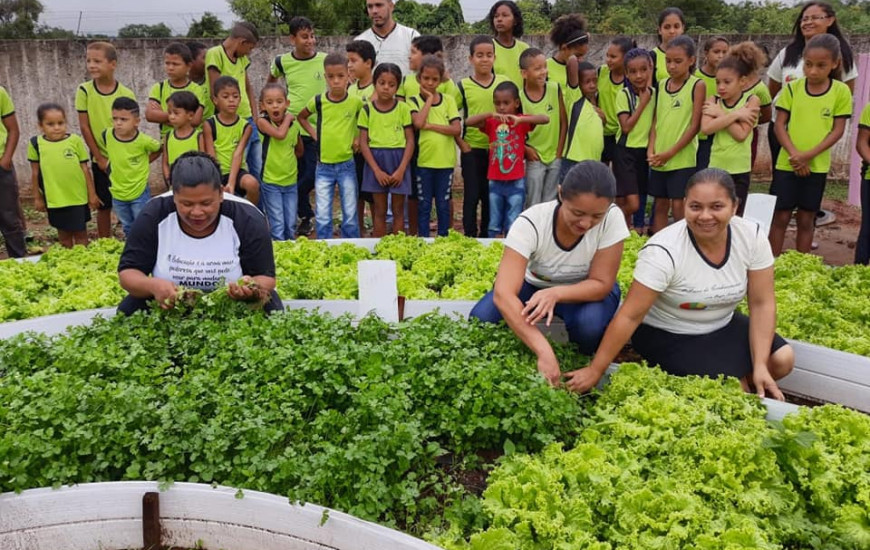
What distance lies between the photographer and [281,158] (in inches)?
308

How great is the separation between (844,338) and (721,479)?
217 centimetres

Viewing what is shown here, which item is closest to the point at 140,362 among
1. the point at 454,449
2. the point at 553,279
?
the point at 454,449

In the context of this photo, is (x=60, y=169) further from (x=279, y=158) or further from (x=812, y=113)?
(x=812, y=113)

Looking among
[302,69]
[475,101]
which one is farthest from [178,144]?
[475,101]

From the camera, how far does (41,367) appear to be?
4.09 m

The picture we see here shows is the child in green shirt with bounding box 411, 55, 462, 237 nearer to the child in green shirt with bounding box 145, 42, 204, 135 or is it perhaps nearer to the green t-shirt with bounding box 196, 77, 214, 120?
the child in green shirt with bounding box 145, 42, 204, 135

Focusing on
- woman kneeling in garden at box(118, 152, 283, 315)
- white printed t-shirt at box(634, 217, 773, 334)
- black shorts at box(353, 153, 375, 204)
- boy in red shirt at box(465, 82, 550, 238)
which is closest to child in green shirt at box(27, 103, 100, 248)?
black shorts at box(353, 153, 375, 204)

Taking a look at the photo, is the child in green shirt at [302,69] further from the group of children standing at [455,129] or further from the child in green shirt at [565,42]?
the child in green shirt at [565,42]

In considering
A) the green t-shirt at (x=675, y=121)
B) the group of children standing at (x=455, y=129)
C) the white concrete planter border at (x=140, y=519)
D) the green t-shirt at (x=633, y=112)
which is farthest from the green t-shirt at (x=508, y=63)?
the white concrete planter border at (x=140, y=519)

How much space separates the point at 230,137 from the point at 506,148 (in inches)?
113

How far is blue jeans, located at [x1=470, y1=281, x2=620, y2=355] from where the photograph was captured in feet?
14.9

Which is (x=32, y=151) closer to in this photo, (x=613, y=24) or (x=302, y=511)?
(x=302, y=511)

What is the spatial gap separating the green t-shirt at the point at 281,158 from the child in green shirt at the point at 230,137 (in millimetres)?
246

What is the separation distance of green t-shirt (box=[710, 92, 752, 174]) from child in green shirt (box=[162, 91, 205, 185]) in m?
5.17
